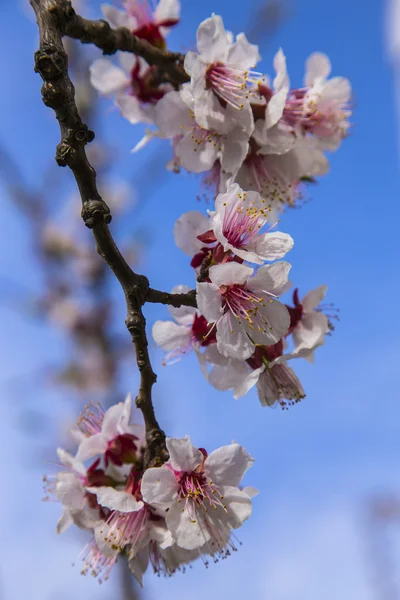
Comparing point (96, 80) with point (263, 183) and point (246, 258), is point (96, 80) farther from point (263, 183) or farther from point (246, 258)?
point (246, 258)

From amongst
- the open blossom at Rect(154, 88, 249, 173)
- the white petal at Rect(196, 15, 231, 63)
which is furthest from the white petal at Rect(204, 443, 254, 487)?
the white petal at Rect(196, 15, 231, 63)

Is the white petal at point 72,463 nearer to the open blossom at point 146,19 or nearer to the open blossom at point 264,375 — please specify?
the open blossom at point 264,375

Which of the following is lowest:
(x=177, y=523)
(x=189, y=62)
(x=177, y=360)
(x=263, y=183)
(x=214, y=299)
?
(x=177, y=523)

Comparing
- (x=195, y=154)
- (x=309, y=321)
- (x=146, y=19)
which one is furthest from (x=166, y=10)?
(x=309, y=321)

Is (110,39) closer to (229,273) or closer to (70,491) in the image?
(229,273)

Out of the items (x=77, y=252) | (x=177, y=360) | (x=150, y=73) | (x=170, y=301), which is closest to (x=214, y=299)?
(x=170, y=301)

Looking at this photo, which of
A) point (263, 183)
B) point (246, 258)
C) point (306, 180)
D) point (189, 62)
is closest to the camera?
point (246, 258)
